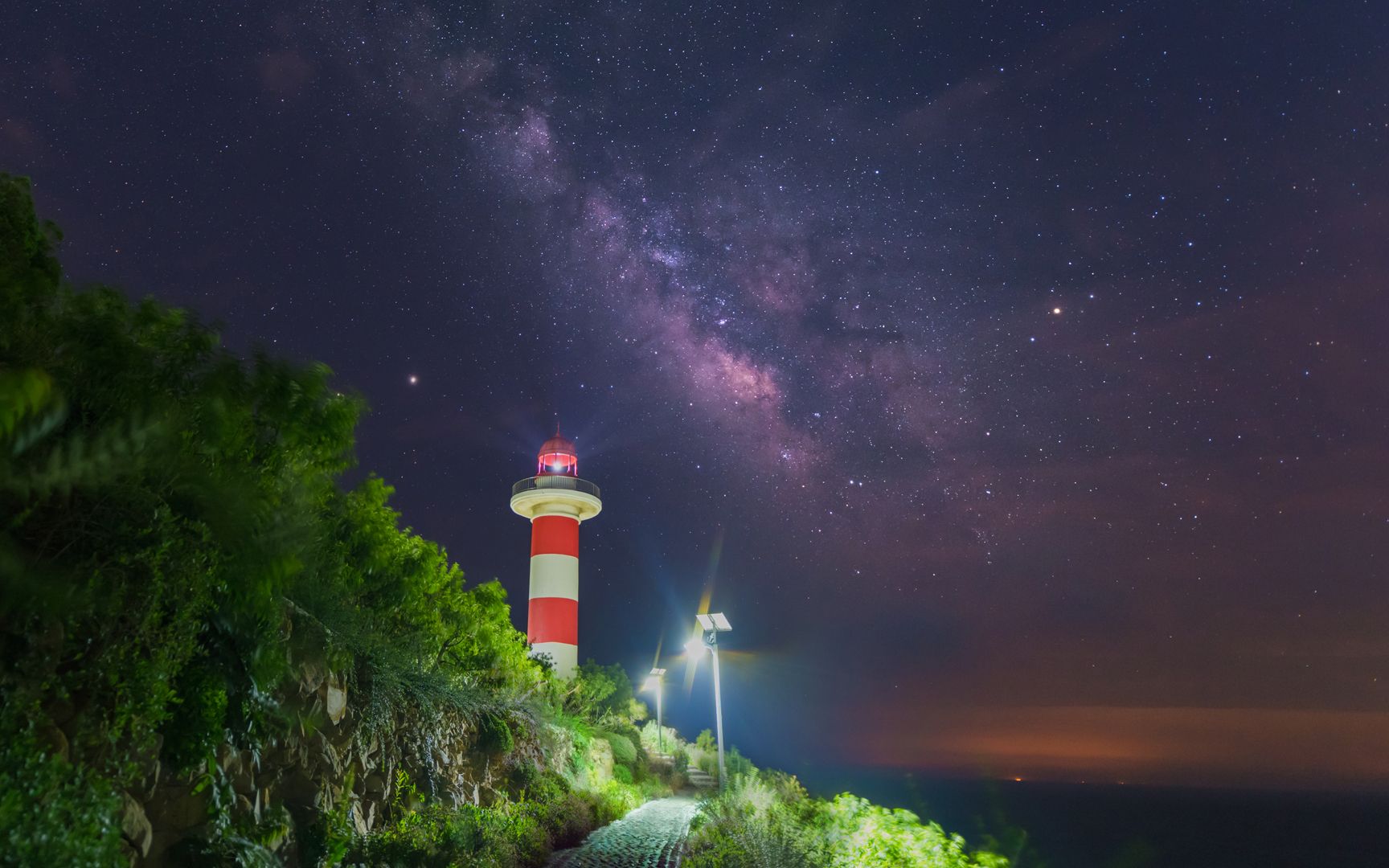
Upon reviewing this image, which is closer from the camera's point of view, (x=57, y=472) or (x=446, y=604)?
(x=57, y=472)

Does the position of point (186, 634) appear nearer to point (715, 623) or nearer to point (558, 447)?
point (715, 623)

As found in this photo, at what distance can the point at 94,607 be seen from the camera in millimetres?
5008

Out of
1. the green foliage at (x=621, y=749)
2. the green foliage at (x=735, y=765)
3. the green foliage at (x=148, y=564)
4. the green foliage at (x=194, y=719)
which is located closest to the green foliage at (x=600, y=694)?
the green foliage at (x=621, y=749)

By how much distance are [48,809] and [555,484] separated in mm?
27886

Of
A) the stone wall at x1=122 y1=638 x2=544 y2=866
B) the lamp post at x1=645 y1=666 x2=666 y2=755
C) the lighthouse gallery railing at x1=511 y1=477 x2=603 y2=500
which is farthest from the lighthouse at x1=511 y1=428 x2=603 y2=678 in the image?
the stone wall at x1=122 y1=638 x2=544 y2=866

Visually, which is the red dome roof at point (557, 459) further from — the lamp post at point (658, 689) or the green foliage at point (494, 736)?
the green foliage at point (494, 736)

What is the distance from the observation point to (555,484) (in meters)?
32.2

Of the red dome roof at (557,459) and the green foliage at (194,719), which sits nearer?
the green foliage at (194,719)

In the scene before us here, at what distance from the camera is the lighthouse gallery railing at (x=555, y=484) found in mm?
32281

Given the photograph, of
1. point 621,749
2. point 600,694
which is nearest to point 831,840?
point 621,749

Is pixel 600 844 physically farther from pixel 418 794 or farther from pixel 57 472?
pixel 57 472

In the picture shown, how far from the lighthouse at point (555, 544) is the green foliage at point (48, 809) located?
26.1 meters

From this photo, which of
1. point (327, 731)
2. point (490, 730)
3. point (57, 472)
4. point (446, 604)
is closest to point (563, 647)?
point (446, 604)

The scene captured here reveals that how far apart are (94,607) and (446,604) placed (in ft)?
42.9
